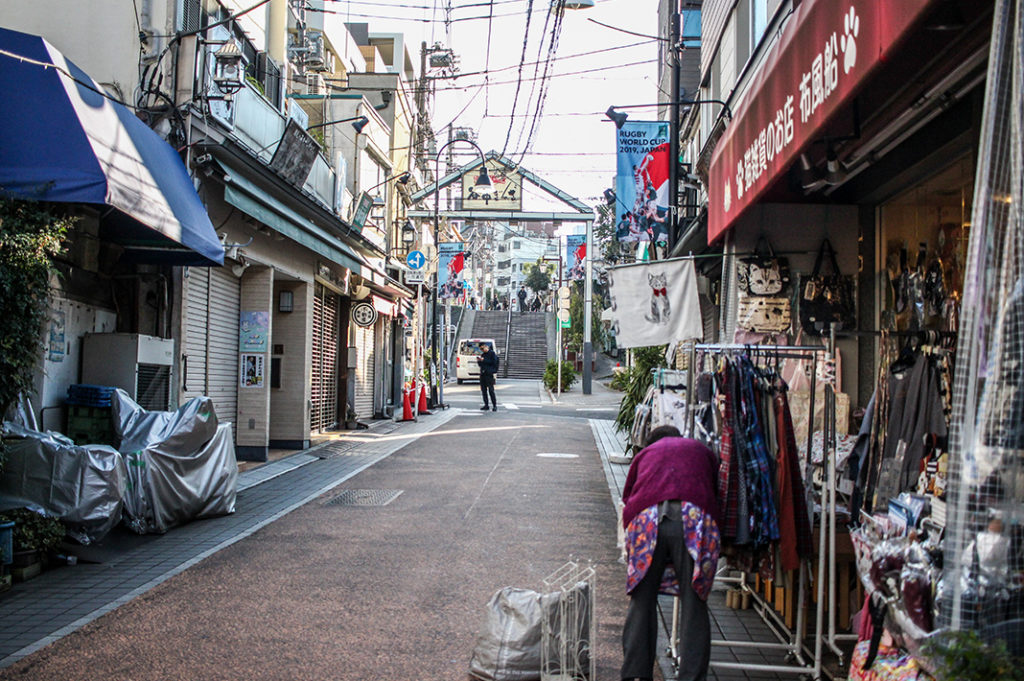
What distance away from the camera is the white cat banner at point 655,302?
7.82 meters

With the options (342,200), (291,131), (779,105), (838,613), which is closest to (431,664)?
(838,613)

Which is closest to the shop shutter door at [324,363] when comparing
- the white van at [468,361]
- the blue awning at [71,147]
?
the blue awning at [71,147]

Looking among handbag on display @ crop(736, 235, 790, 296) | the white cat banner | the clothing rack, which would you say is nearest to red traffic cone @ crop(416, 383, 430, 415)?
the white cat banner

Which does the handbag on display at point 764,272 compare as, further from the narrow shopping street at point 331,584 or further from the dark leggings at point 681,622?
the dark leggings at point 681,622

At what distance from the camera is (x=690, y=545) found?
457 cm

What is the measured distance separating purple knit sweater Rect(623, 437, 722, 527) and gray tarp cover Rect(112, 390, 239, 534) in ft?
18.7

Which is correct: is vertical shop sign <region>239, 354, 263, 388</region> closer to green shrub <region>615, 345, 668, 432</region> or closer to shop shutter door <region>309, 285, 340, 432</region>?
shop shutter door <region>309, 285, 340, 432</region>

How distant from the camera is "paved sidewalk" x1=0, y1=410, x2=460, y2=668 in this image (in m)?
5.80

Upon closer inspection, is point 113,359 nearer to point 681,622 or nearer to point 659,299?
point 659,299

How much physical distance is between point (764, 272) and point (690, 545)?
3977 millimetres

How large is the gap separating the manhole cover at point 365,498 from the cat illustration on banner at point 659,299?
14.9ft

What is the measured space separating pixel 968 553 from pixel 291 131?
13157mm

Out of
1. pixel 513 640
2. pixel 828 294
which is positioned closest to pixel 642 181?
pixel 828 294

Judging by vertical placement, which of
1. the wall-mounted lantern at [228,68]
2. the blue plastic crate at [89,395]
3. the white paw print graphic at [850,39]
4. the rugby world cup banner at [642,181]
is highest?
the wall-mounted lantern at [228,68]
